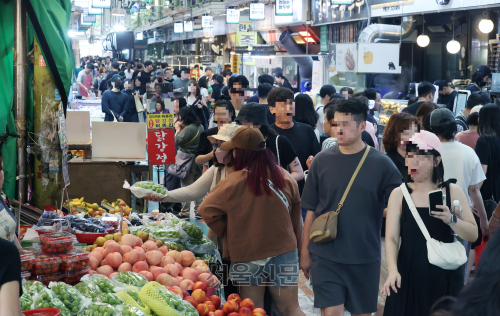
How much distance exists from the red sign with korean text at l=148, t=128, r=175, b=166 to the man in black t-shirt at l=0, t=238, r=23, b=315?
188 inches

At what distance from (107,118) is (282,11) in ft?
23.1

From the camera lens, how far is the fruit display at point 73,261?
374 centimetres

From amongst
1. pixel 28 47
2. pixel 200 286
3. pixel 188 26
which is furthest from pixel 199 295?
pixel 188 26

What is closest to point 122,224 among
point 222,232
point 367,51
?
point 222,232

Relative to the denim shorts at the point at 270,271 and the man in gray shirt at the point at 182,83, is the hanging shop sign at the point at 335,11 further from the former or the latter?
the denim shorts at the point at 270,271

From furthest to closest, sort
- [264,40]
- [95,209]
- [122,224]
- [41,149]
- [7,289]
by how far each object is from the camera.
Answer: [264,40] < [95,209] < [41,149] < [122,224] < [7,289]

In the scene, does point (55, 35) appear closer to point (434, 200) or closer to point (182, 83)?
point (434, 200)

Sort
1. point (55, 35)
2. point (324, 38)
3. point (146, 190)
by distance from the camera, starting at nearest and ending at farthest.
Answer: point (146, 190) → point (55, 35) → point (324, 38)

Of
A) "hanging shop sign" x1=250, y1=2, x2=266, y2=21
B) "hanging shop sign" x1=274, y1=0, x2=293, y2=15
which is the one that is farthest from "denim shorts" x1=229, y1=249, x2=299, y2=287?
"hanging shop sign" x1=250, y1=2, x2=266, y2=21

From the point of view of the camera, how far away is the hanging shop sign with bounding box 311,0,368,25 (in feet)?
50.5

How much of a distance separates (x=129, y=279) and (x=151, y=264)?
490mm

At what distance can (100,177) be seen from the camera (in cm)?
731

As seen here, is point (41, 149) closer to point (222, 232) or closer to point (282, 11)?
point (222, 232)

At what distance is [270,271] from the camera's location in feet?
12.7
